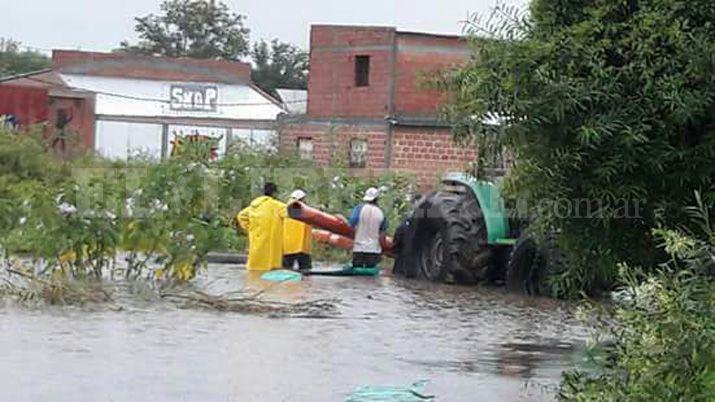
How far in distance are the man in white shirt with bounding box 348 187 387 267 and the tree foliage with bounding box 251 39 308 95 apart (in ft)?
231

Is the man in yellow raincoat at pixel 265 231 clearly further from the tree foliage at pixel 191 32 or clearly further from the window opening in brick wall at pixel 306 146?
the tree foliage at pixel 191 32

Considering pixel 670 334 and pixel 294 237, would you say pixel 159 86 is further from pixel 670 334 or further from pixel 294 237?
pixel 670 334

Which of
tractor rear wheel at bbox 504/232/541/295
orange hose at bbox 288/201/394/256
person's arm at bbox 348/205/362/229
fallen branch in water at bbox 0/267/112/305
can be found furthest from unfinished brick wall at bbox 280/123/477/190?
fallen branch in water at bbox 0/267/112/305

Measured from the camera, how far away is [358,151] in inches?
1479

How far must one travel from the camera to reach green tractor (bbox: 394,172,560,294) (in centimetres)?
2072

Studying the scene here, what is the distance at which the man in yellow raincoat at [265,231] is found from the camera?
71.7 ft

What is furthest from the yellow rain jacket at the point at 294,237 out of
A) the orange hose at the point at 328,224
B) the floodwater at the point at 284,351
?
the floodwater at the point at 284,351

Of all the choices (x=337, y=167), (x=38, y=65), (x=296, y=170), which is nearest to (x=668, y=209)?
(x=296, y=170)

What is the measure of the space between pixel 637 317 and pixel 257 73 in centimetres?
8871

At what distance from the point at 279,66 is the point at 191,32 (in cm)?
616

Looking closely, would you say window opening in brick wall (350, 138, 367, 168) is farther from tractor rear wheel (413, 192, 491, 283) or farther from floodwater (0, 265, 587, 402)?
floodwater (0, 265, 587, 402)

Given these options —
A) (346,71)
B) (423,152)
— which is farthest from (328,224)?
(346,71)

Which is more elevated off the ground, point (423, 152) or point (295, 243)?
point (423, 152)

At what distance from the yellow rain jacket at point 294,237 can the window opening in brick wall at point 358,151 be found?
1421 cm
